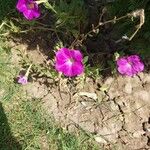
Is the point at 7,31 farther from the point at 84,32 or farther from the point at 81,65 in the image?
the point at 81,65

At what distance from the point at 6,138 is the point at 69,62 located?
757 mm

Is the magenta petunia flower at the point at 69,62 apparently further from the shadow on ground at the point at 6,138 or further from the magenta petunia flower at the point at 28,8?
the shadow on ground at the point at 6,138

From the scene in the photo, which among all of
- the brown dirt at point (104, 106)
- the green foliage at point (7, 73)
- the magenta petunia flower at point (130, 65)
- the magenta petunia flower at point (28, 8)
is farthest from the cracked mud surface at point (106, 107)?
the magenta petunia flower at point (28, 8)

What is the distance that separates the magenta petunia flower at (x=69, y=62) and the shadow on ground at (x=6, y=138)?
2.00 ft

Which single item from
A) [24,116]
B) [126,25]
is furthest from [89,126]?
[126,25]

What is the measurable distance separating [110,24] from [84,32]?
24 cm

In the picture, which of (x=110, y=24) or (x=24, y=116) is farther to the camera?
(x=110, y=24)

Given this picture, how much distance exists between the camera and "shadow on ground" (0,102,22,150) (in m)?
3.18

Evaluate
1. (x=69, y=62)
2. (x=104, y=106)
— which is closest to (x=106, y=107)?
(x=104, y=106)

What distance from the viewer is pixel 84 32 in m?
3.68

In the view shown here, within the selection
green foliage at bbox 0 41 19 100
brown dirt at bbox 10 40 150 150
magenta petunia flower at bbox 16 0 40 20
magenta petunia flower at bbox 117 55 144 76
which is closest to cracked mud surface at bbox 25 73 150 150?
brown dirt at bbox 10 40 150 150

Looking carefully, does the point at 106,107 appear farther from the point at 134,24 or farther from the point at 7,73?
the point at 7,73

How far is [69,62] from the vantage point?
10.3ft

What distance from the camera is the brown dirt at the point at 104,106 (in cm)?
330
